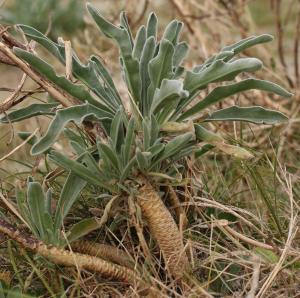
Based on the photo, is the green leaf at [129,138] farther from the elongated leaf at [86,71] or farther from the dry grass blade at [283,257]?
the dry grass blade at [283,257]

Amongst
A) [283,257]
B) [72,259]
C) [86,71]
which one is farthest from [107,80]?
[283,257]

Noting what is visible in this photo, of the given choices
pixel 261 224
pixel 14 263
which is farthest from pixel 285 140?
pixel 14 263

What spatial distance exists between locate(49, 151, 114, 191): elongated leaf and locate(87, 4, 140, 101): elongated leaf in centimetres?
20

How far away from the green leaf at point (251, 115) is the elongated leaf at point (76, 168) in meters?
0.30

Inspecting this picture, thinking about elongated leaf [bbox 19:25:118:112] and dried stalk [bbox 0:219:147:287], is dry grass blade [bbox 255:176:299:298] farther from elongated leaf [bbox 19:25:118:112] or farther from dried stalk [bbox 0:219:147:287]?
elongated leaf [bbox 19:25:118:112]

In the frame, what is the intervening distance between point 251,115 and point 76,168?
A: 1.33ft

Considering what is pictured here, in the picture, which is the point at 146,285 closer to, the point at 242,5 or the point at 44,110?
the point at 44,110

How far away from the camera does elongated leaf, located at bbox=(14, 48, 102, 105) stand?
4.82 feet

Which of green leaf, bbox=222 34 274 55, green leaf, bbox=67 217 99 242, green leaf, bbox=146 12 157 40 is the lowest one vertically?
green leaf, bbox=67 217 99 242

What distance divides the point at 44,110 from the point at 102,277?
0.40 metres

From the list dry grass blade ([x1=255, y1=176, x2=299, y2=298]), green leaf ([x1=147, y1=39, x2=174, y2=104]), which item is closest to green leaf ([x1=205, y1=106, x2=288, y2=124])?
green leaf ([x1=147, y1=39, x2=174, y2=104])

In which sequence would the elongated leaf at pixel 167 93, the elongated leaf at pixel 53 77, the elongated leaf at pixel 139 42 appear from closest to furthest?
1. the elongated leaf at pixel 167 93
2. the elongated leaf at pixel 53 77
3. the elongated leaf at pixel 139 42

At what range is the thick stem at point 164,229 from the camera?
59.7 inches

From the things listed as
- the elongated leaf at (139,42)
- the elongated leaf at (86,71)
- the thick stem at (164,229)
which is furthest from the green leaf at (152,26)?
the thick stem at (164,229)
